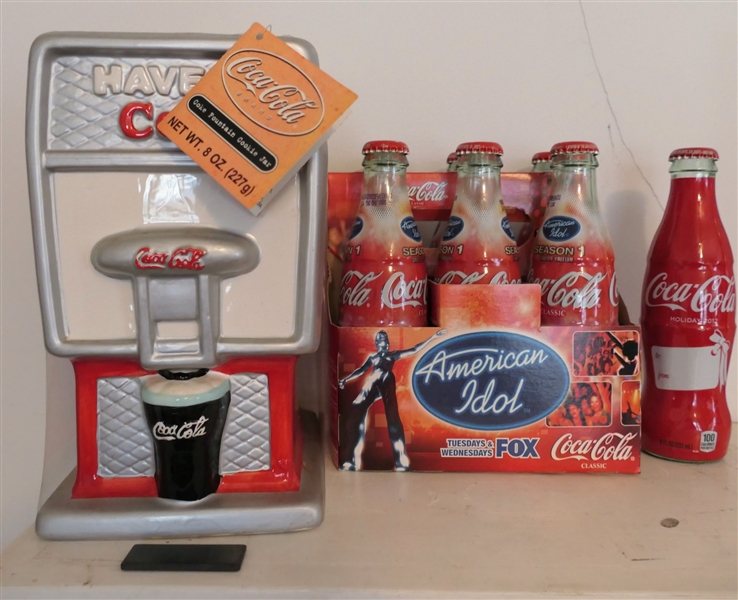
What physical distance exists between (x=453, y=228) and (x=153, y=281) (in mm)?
408

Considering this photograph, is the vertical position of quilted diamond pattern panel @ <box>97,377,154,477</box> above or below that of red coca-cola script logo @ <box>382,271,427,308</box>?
below

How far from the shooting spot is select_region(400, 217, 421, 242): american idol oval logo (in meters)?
0.74

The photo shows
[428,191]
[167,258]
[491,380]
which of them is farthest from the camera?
[428,191]

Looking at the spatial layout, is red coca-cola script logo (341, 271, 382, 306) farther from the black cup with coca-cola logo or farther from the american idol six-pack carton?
the black cup with coca-cola logo

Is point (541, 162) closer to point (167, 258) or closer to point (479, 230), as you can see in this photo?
point (479, 230)

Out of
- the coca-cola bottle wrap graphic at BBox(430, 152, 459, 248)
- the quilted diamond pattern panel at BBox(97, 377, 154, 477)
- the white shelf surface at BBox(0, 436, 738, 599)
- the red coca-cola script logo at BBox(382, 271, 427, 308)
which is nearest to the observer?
the white shelf surface at BBox(0, 436, 738, 599)

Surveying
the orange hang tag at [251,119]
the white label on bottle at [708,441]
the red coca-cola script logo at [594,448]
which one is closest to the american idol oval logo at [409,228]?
the orange hang tag at [251,119]

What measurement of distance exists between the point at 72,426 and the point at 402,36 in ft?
2.71

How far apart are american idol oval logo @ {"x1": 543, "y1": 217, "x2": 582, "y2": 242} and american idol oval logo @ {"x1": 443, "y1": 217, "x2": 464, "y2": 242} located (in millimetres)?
123

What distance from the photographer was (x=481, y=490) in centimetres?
67

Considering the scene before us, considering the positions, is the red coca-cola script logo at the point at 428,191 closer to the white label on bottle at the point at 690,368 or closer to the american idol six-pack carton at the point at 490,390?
the american idol six-pack carton at the point at 490,390

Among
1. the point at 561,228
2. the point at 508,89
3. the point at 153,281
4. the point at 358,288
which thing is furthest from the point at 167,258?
the point at 508,89

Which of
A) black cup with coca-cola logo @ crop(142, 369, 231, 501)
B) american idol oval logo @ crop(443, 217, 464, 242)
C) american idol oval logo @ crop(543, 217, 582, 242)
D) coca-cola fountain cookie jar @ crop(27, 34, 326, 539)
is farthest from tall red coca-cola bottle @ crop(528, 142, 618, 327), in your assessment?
black cup with coca-cola logo @ crop(142, 369, 231, 501)

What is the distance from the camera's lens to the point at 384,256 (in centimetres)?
73
